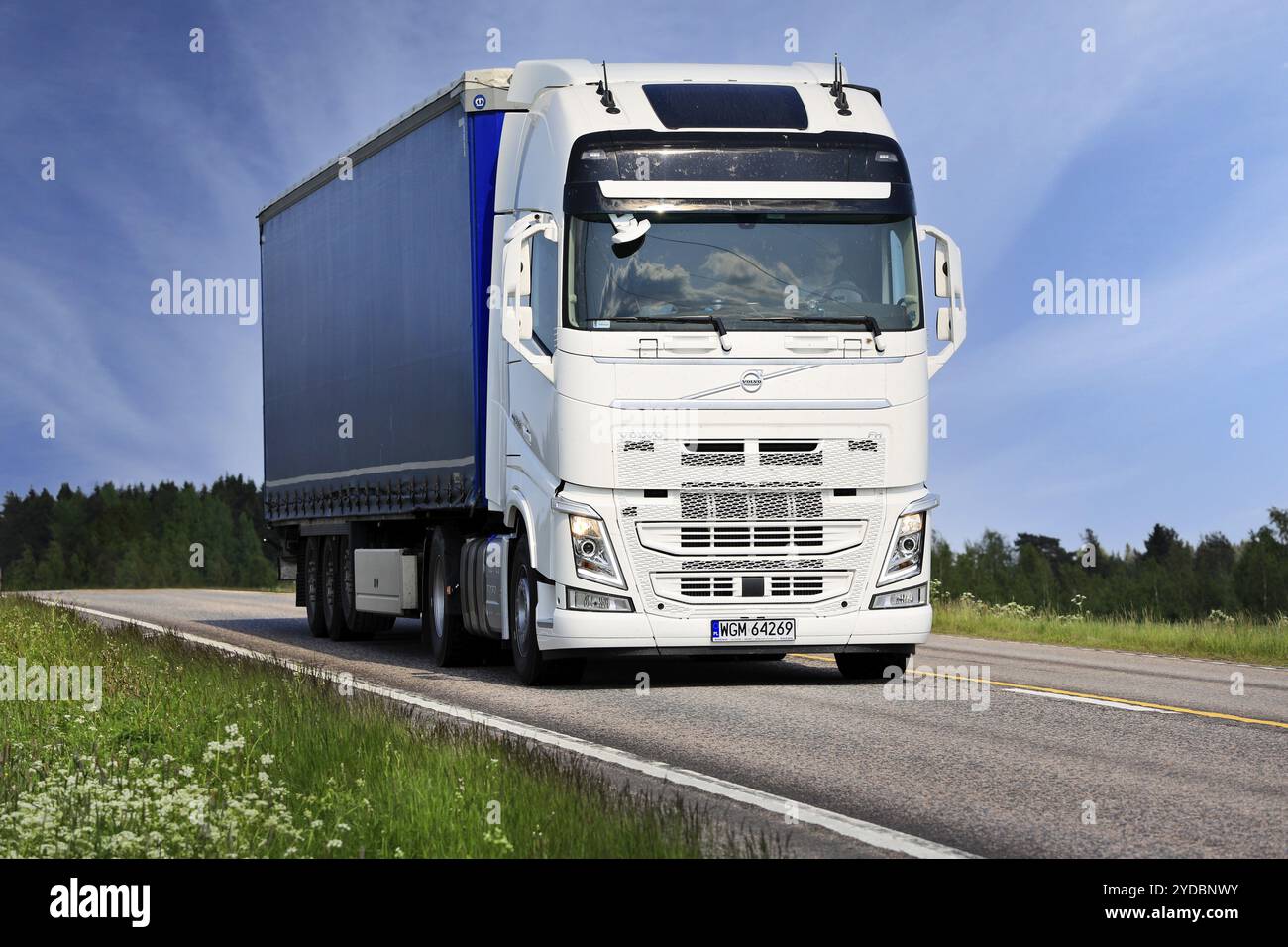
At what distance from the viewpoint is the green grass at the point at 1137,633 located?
19019mm

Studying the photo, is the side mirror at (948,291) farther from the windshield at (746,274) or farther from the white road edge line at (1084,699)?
the white road edge line at (1084,699)

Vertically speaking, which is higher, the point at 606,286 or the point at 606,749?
the point at 606,286

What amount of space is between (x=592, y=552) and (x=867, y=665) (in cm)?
279

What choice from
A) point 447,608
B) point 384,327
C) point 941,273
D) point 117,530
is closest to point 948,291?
point 941,273

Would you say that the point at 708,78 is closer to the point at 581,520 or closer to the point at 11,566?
the point at 581,520

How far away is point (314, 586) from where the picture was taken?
22.6 metres

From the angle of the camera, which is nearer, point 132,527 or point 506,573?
point 506,573

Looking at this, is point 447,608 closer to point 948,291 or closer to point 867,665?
point 867,665

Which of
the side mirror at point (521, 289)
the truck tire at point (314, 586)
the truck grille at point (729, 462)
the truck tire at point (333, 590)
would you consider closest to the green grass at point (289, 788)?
the truck grille at point (729, 462)
